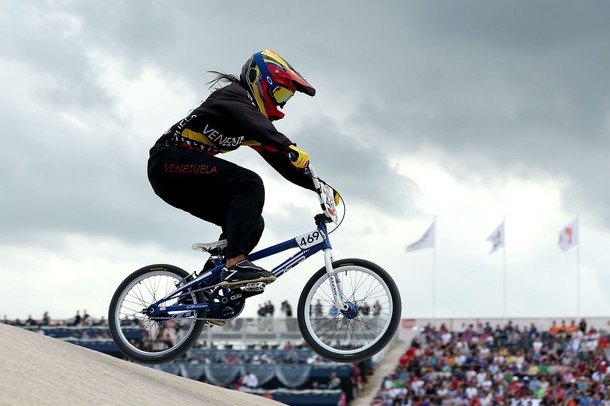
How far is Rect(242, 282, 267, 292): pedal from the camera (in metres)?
9.20

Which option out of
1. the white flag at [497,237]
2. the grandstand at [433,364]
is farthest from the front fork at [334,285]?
the white flag at [497,237]

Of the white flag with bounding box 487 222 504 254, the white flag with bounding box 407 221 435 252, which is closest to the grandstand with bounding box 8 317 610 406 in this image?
the white flag with bounding box 407 221 435 252

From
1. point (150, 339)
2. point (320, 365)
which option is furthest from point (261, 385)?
point (150, 339)

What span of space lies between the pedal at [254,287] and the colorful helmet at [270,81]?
1853 mm

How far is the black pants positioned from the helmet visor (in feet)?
2.97

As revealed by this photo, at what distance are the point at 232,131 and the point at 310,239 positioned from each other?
1.49 m

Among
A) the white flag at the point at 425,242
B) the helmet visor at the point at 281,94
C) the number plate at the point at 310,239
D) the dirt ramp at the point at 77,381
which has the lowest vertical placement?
the dirt ramp at the point at 77,381

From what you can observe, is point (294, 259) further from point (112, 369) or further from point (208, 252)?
point (112, 369)

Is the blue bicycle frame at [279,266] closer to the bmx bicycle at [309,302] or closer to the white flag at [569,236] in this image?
the bmx bicycle at [309,302]

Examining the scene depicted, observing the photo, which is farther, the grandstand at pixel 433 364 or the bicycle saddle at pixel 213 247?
the grandstand at pixel 433 364

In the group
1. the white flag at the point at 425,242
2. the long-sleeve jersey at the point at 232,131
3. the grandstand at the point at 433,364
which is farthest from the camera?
the white flag at the point at 425,242

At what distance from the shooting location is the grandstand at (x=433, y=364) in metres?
30.2

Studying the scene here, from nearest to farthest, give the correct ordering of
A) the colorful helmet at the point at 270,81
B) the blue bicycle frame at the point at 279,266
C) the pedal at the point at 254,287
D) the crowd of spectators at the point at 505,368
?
1. the pedal at the point at 254,287
2. the colorful helmet at the point at 270,81
3. the blue bicycle frame at the point at 279,266
4. the crowd of spectators at the point at 505,368

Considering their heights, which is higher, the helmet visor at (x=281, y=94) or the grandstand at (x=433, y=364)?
the helmet visor at (x=281, y=94)
